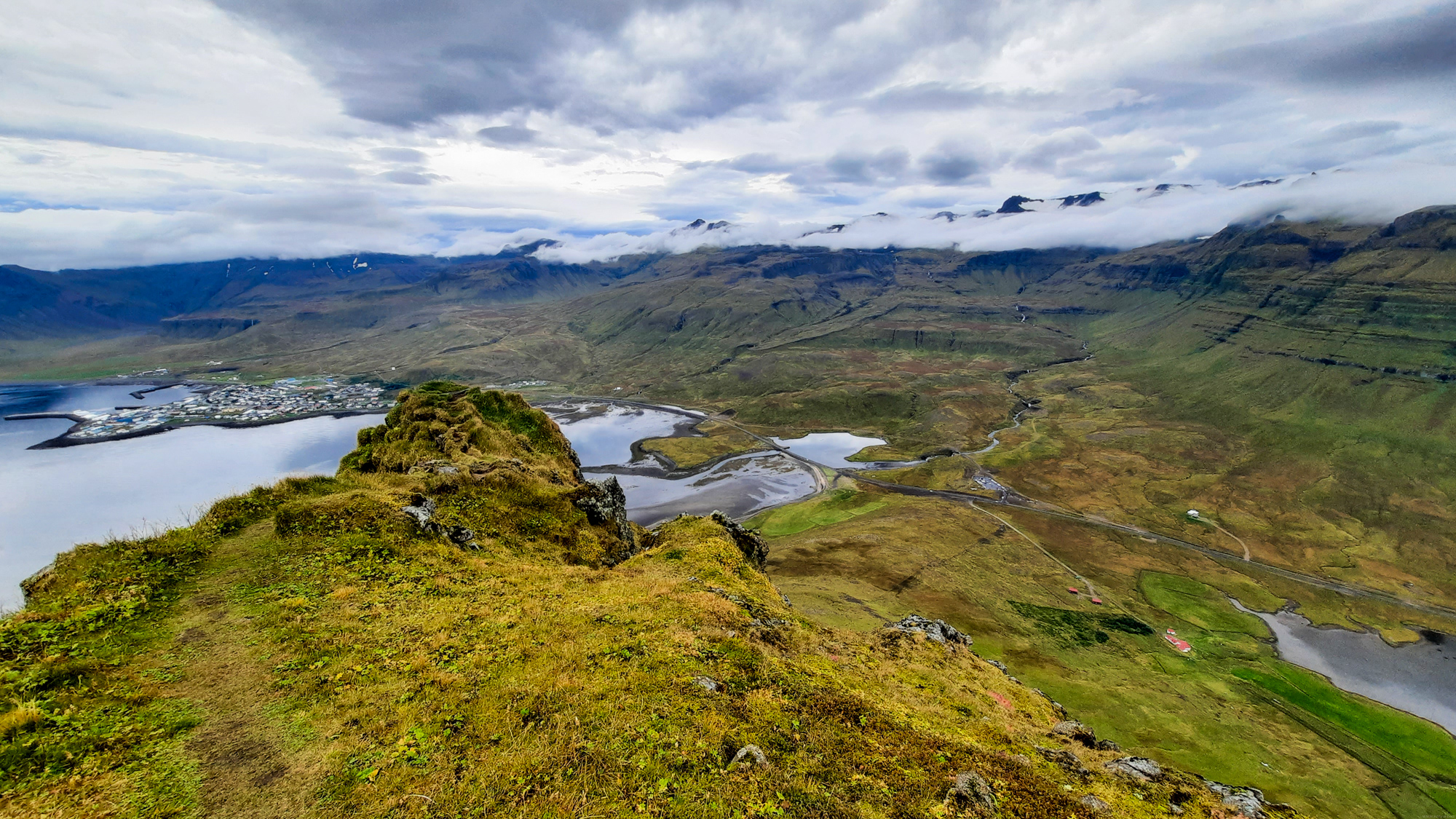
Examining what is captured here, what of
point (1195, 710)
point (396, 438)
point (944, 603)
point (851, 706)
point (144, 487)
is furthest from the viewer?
point (144, 487)

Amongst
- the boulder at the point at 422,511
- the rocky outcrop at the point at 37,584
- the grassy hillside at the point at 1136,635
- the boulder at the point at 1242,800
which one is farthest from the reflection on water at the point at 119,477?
the boulder at the point at 1242,800

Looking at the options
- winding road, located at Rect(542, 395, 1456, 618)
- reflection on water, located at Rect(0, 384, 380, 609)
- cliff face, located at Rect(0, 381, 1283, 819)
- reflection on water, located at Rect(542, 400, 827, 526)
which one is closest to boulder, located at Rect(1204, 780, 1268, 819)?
cliff face, located at Rect(0, 381, 1283, 819)

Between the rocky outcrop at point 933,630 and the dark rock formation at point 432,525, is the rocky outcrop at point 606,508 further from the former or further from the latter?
the rocky outcrop at point 933,630

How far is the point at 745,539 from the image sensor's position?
4769 cm

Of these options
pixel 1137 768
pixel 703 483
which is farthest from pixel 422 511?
pixel 703 483

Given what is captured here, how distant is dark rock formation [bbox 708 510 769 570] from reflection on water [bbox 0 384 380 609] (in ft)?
268

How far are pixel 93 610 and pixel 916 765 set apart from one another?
2861 cm

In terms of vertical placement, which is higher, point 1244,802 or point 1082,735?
point 1244,802

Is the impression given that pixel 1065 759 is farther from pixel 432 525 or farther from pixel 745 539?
pixel 432 525

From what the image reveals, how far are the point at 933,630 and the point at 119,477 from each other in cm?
21372

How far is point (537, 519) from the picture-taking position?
119 feet

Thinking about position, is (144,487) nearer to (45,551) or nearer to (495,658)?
(45,551)

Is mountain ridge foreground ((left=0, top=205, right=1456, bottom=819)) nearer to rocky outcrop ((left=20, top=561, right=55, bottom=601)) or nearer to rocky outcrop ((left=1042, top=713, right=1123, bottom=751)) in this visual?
rocky outcrop ((left=20, top=561, right=55, bottom=601))

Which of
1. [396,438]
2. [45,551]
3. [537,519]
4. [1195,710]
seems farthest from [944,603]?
[45,551]
